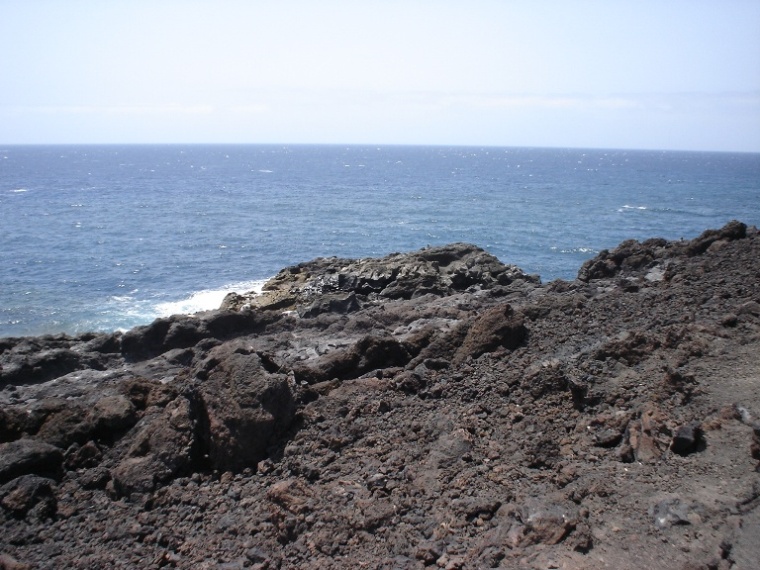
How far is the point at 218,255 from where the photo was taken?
156ft

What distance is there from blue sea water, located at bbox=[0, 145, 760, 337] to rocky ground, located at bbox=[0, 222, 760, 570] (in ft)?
70.1

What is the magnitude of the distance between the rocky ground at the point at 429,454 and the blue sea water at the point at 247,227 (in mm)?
21360

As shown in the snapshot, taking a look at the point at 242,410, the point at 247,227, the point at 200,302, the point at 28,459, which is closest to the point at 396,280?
the point at 200,302

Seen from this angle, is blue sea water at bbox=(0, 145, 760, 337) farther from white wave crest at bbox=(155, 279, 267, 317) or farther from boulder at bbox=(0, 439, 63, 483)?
boulder at bbox=(0, 439, 63, 483)

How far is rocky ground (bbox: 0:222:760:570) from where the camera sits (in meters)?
7.79

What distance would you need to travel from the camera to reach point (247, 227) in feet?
200

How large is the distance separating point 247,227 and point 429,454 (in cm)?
5346

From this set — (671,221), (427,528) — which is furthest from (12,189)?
(427,528)

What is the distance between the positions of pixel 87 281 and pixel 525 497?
120 ft

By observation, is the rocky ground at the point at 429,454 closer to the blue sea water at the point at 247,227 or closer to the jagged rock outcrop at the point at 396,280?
the jagged rock outcrop at the point at 396,280

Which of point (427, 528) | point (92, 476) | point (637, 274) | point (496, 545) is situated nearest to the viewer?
point (496, 545)

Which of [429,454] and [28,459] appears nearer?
[429,454]

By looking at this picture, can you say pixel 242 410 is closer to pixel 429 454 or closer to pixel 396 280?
pixel 429 454

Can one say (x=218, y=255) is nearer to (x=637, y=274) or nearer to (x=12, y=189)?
(x=637, y=274)
